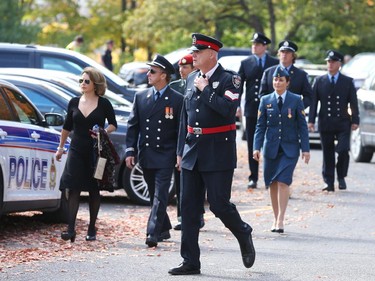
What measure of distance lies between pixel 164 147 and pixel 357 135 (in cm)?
A: 1075

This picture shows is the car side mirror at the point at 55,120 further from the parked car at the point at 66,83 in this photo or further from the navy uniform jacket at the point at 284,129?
the parked car at the point at 66,83

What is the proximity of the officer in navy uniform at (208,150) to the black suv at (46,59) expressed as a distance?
9.55 meters

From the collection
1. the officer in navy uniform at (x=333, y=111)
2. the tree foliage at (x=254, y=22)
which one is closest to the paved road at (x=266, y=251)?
the officer in navy uniform at (x=333, y=111)

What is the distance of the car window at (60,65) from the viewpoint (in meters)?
19.5

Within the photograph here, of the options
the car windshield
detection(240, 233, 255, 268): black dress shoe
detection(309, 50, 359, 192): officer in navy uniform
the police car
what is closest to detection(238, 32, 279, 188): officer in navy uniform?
detection(309, 50, 359, 192): officer in navy uniform

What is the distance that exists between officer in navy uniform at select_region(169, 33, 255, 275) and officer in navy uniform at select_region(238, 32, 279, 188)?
23.6ft

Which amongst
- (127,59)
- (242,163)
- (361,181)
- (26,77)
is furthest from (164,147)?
(127,59)

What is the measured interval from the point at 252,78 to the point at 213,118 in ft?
24.6

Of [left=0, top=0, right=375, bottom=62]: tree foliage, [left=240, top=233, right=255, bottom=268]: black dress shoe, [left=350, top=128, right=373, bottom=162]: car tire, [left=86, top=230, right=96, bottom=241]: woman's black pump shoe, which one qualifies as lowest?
[left=86, top=230, right=96, bottom=241]: woman's black pump shoe

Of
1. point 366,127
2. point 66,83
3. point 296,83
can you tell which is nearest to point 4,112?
Result: point 66,83

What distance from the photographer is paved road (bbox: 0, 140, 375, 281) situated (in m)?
9.89

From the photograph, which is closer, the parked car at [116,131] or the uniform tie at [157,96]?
the uniform tie at [157,96]

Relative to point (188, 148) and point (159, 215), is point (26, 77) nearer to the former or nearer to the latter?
point (159, 215)

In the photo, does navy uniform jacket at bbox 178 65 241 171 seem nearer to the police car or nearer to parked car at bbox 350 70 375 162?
the police car
